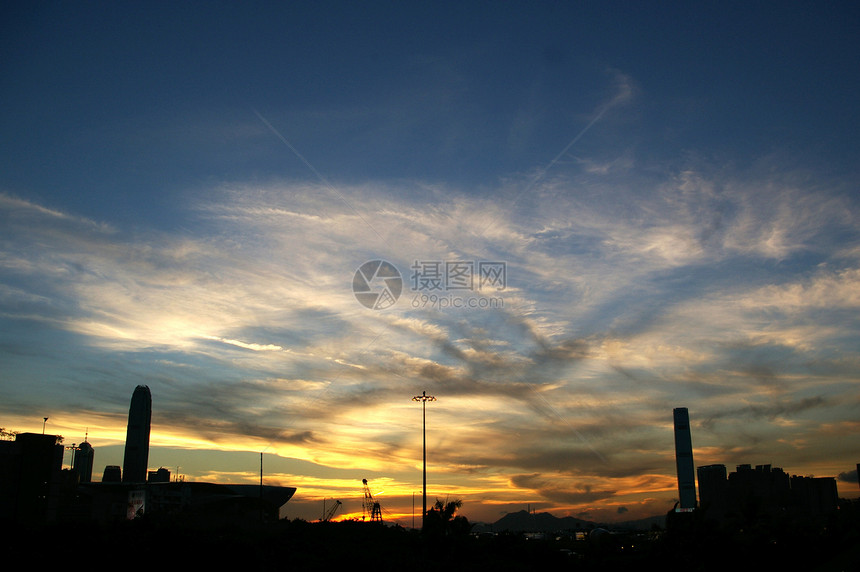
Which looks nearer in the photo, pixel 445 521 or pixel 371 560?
pixel 371 560

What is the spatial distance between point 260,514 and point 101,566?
131331 mm

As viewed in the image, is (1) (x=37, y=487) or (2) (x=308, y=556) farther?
(1) (x=37, y=487)

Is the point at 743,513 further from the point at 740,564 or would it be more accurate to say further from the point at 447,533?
the point at 447,533

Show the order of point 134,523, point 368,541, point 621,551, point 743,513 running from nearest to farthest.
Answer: point 743,513, point 134,523, point 621,551, point 368,541

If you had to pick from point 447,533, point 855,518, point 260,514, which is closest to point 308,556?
point 447,533

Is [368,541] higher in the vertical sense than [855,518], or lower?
A: lower

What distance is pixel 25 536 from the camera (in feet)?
167

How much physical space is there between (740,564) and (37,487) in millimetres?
116304

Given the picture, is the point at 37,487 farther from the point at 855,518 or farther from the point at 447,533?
the point at 855,518

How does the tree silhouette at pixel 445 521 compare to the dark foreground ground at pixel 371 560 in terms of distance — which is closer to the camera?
the dark foreground ground at pixel 371 560

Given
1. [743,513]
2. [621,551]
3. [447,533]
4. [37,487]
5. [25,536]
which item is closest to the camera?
[743,513]

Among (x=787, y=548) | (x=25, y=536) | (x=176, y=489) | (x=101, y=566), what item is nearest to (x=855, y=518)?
(x=787, y=548)

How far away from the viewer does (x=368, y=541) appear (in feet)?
313

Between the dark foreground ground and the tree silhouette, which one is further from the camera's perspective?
the tree silhouette
